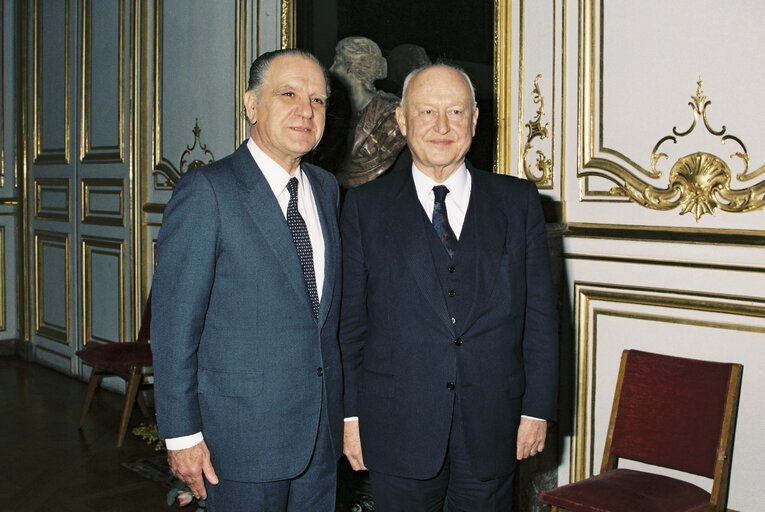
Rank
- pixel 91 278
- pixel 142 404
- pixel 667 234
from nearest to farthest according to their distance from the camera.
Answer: pixel 667 234 → pixel 142 404 → pixel 91 278

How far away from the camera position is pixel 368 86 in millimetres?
3344

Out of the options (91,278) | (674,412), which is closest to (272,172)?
(674,412)

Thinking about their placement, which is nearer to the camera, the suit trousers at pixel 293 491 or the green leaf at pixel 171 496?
the suit trousers at pixel 293 491

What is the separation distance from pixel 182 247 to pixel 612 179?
1573 mm

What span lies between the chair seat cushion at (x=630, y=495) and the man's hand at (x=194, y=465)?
3.24ft

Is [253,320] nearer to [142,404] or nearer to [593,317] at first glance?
[593,317]

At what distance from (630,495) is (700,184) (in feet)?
3.13

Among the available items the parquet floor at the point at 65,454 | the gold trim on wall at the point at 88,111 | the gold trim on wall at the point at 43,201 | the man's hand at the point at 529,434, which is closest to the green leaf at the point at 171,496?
the parquet floor at the point at 65,454

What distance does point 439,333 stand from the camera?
168 cm

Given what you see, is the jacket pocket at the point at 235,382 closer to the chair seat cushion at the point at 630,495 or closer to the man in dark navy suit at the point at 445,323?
the man in dark navy suit at the point at 445,323

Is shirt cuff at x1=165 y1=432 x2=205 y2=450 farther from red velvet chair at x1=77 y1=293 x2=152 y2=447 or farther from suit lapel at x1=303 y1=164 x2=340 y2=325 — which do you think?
red velvet chair at x1=77 y1=293 x2=152 y2=447

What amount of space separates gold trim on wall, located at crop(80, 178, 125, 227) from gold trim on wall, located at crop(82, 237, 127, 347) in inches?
5.0

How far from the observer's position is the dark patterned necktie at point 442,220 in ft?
5.66

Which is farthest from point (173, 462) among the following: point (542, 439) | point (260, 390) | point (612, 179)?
point (612, 179)
